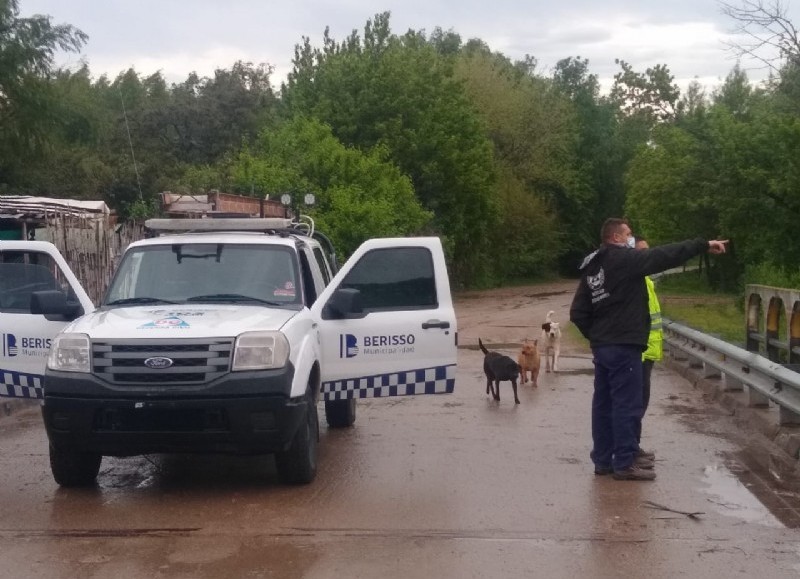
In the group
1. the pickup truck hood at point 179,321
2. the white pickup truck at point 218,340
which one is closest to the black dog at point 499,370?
the white pickup truck at point 218,340

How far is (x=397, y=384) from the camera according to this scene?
995cm

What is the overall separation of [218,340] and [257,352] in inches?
11.3

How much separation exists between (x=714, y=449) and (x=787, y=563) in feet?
13.1

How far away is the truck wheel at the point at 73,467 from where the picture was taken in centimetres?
873

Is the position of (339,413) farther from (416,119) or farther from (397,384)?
(416,119)

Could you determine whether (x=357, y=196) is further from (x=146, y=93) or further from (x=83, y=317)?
(x=146, y=93)

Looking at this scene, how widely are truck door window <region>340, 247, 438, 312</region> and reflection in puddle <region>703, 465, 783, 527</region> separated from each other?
277 cm

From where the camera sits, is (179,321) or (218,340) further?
(179,321)

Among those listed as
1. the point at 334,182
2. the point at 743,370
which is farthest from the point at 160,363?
the point at 334,182

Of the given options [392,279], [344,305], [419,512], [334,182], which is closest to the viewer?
[419,512]

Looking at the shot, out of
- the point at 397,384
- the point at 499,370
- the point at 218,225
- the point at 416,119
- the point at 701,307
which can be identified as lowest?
the point at 701,307

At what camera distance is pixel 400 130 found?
1686 inches

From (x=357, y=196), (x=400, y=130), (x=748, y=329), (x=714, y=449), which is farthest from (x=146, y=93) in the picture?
(x=714, y=449)

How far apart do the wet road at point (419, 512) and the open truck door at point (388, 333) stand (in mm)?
713
